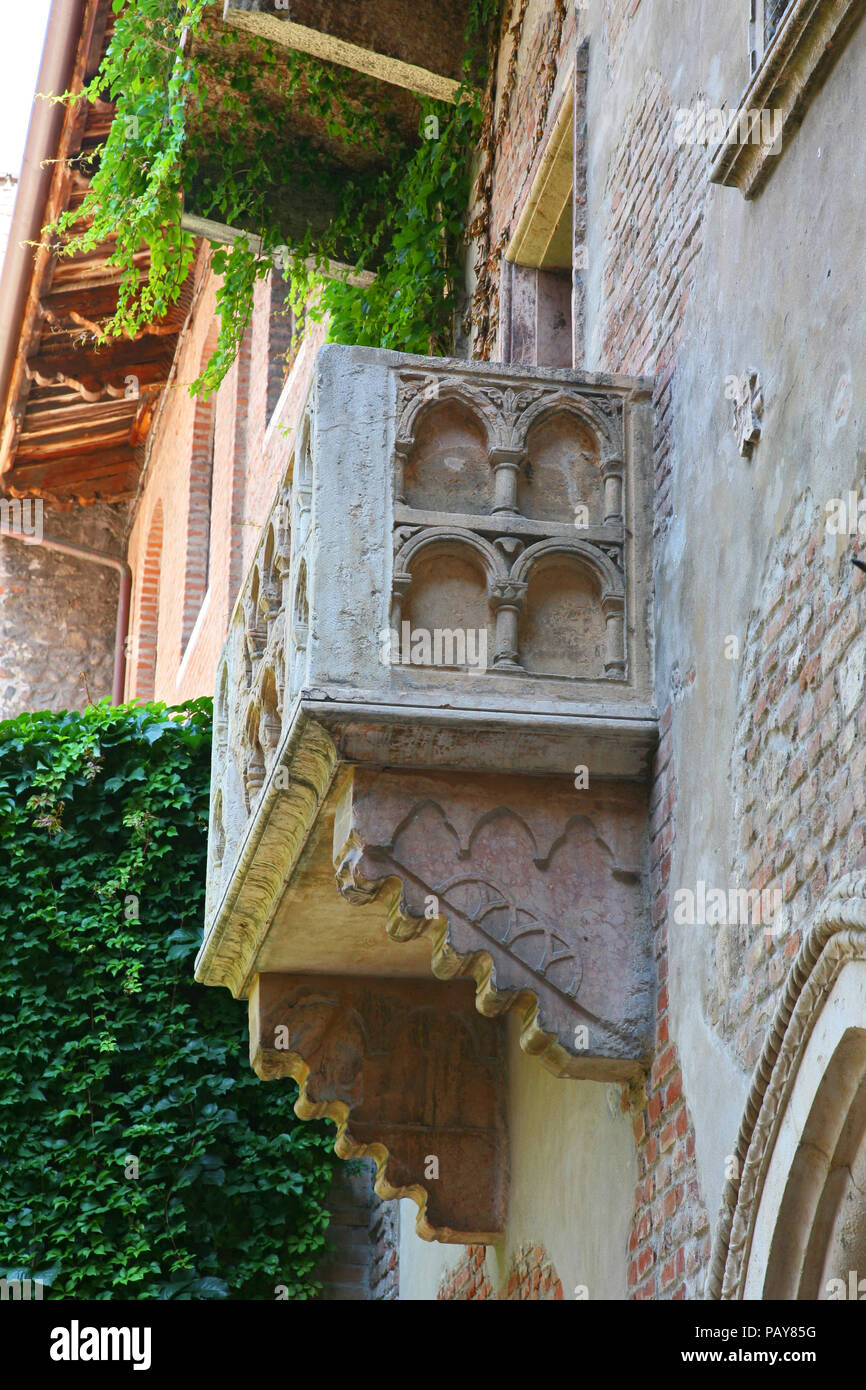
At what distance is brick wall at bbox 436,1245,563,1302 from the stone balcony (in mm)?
1025

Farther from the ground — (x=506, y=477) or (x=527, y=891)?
(x=506, y=477)

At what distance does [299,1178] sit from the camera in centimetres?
841

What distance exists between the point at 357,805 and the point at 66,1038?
397 centimetres

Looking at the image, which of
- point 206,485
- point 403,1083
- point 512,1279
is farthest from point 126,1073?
point 206,485

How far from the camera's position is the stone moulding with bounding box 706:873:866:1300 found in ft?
11.3

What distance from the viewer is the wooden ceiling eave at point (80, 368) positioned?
492 inches

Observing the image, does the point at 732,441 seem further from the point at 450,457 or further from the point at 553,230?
the point at 553,230

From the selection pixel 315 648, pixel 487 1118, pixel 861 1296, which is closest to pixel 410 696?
pixel 315 648

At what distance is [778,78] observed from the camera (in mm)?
4180

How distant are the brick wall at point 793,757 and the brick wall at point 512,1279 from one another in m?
1.48

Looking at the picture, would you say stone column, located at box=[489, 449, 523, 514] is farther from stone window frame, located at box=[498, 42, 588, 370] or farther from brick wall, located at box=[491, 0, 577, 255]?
brick wall, located at box=[491, 0, 577, 255]

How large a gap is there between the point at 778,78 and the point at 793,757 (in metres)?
1.48

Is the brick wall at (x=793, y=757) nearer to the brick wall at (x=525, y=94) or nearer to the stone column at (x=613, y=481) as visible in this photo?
the stone column at (x=613, y=481)

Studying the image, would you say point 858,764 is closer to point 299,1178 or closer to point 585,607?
point 585,607
